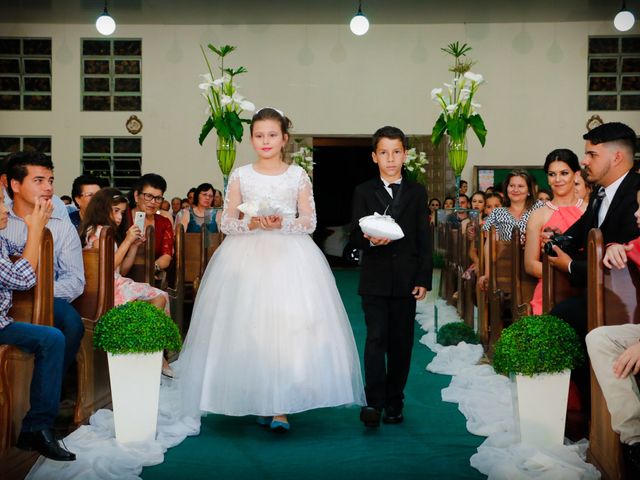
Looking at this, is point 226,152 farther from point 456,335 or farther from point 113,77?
point 113,77

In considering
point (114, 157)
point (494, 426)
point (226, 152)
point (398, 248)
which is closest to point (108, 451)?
point (398, 248)

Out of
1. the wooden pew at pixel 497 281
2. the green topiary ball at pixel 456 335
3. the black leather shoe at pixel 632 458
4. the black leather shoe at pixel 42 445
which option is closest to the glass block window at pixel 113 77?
the green topiary ball at pixel 456 335

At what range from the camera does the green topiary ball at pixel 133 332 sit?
13.1ft

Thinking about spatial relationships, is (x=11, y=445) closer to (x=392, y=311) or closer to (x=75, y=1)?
(x=392, y=311)

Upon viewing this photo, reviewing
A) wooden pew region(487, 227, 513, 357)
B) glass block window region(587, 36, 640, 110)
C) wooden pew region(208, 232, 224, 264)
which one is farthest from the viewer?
glass block window region(587, 36, 640, 110)

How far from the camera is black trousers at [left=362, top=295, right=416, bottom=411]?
15.0 feet

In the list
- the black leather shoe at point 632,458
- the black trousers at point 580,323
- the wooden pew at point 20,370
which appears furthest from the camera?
the black trousers at point 580,323

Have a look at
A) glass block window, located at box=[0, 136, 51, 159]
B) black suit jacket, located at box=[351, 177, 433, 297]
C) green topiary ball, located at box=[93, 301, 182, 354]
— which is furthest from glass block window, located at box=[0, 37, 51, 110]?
green topiary ball, located at box=[93, 301, 182, 354]

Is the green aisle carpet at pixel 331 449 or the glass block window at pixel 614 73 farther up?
the glass block window at pixel 614 73

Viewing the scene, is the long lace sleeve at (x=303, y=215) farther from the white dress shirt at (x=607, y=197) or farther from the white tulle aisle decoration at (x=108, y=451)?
the white dress shirt at (x=607, y=197)

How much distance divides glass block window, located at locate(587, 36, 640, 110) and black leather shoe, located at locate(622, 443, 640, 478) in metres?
13.7

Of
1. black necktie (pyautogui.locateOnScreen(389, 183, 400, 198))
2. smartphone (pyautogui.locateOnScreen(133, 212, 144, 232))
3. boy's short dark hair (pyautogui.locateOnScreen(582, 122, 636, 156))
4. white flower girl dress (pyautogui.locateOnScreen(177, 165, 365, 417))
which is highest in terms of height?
boy's short dark hair (pyautogui.locateOnScreen(582, 122, 636, 156))

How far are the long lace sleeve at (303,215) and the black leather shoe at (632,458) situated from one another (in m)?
2.05

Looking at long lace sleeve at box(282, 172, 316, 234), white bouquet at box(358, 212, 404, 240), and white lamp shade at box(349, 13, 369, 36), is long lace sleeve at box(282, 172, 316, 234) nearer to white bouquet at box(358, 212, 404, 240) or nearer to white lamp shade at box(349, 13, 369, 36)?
white bouquet at box(358, 212, 404, 240)
